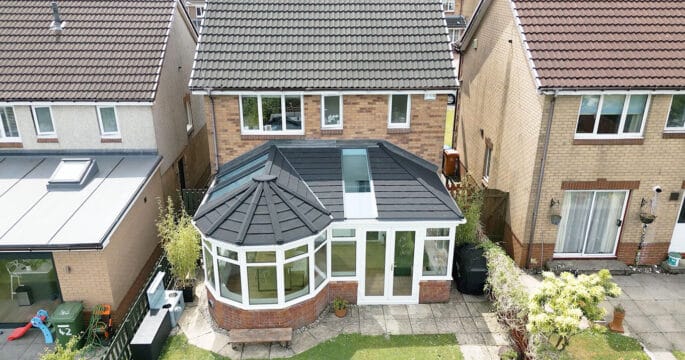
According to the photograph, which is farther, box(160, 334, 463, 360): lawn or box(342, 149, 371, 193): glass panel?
box(342, 149, 371, 193): glass panel

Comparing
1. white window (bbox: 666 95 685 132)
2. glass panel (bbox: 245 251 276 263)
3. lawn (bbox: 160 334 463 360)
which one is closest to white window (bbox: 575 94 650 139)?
white window (bbox: 666 95 685 132)

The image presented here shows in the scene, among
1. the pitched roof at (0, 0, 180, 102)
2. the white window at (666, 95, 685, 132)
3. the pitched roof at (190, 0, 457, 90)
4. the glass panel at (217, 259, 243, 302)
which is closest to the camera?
the glass panel at (217, 259, 243, 302)

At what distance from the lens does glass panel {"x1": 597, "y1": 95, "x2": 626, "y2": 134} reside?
13859 millimetres

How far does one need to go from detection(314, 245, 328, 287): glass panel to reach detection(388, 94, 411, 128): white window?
4885 millimetres

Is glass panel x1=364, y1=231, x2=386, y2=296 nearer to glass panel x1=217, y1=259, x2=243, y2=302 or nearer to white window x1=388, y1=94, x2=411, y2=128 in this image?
glass panel x1=217, y1=259, x2=243, y2=302

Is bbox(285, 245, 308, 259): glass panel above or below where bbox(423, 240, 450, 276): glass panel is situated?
above

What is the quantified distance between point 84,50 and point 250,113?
6736 mm

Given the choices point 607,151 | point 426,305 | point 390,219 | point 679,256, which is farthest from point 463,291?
point 679,256

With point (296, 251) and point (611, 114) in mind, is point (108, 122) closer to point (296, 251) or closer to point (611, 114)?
point (296, 251)

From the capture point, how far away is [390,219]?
12820 mm

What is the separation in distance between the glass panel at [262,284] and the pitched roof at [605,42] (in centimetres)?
919

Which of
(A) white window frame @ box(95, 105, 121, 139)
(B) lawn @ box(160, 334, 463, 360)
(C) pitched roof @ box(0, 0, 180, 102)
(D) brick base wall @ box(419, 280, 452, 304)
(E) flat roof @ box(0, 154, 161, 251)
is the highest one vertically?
(C) pitched roof @ box(0, 0, 180, 102)

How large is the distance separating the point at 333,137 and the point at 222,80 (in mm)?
3935

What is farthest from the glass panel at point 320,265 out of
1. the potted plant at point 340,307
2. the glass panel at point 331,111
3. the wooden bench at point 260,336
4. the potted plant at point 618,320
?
the potted plant at point 618,320
